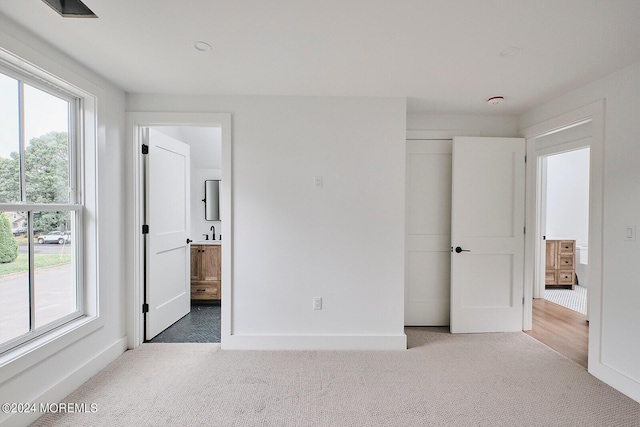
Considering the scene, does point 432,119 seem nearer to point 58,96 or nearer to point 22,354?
point 58,96

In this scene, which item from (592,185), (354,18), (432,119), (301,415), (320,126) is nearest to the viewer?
(354,18)

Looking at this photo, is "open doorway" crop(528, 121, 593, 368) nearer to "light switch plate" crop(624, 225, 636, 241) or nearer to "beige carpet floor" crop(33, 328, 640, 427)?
"beige carpet floor" crop(33, 328, 640, 427)

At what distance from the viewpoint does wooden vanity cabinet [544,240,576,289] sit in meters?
5.04

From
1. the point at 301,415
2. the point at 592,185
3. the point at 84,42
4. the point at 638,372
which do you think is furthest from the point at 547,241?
the point at 84,42

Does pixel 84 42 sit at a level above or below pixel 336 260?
above

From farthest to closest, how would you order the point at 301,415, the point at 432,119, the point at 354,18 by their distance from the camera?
the point at 432,119
the point at 301,415
the point at 354,18

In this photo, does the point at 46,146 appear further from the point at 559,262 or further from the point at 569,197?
the point at 569,197

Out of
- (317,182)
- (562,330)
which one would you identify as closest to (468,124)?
(317,182)

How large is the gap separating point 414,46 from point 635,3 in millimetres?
1051

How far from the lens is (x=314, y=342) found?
2.82 meters

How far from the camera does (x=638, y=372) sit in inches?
83.0

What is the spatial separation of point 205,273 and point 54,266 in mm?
2107

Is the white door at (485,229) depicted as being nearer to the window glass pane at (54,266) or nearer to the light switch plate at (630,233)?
the light switch plate at (630,233)

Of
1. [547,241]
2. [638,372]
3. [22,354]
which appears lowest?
[638,372]
